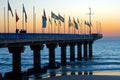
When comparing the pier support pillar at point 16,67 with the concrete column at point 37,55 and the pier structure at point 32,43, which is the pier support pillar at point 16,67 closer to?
the pier structure at point 32,43

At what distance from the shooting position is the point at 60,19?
67500 mm

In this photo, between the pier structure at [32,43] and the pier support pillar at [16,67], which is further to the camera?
the pier support pillar at [16,67]

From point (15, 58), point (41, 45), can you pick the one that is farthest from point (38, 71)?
point (15, 58)

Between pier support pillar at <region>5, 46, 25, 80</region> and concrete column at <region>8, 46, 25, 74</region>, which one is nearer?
pier support pillar at <region>5, 46, 25, 80</region>

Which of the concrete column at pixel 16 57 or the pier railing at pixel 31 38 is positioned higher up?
the pier railing at pixel 31 38

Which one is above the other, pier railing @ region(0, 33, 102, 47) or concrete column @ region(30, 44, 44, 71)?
pier railing @ region(0, 33, 102, 47)

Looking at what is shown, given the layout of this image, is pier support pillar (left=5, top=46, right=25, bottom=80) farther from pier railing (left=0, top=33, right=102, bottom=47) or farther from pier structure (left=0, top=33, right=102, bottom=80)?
pier railing (left=0, top=33, right=102, bottom=47)

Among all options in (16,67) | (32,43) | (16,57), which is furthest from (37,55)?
(16,67)

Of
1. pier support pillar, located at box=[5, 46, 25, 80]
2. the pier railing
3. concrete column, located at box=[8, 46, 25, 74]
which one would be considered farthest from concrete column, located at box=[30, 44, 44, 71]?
concrete column, located at box=[8, 46, 25, 74]

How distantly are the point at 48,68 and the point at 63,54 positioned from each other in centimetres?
1232

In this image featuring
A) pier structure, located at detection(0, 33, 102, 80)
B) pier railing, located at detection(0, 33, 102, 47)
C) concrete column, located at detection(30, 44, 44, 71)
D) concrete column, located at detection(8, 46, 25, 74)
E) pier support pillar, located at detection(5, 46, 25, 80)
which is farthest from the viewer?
concrete column, located at detection(30, 44, 44, 71)

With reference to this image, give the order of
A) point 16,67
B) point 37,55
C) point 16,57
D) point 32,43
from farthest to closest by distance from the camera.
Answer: point 37,55 < point 32,43 < point 16,57 < point 16,67

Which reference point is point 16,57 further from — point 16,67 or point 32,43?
point 32,43

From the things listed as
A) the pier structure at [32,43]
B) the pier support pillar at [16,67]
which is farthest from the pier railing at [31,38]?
the pier support pillar at [16,67]
